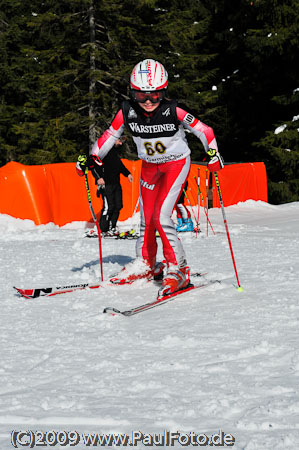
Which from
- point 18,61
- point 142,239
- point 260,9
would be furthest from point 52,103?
point 142,239

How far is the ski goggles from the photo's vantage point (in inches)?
208

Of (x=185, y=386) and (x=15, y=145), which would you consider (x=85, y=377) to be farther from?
(x=15, y=145)

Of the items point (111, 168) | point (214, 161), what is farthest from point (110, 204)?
point (214, 161)

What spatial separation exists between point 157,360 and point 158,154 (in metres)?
2.52

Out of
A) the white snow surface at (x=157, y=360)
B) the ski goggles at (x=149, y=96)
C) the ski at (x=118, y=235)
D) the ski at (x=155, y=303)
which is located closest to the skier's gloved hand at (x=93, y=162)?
the ski goggles at (x=149, y=96)

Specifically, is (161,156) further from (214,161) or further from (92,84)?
(92,84)

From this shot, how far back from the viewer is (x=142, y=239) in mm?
5875

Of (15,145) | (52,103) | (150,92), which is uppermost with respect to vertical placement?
(150,92)

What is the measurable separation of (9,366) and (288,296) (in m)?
2.58

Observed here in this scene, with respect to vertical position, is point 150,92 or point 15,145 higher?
point 150,92

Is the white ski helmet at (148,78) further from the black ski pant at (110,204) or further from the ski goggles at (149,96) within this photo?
the black ski pant at (110,204)

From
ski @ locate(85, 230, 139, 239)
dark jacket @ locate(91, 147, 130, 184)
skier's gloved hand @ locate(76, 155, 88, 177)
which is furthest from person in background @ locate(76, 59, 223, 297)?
dark jacket @ locate(91, 147, 130, 184)

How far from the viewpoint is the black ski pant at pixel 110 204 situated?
11.6 metres

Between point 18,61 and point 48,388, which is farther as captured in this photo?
point 18,61
